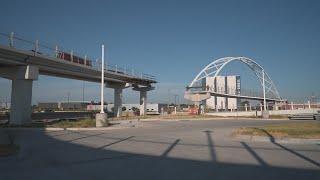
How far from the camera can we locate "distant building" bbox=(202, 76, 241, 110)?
8819 centimetres

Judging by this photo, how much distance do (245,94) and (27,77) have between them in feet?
264

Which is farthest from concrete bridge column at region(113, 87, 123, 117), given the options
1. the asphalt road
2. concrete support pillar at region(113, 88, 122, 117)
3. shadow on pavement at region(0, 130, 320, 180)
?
shadow on pavement at region(0, 130, 320, 180)

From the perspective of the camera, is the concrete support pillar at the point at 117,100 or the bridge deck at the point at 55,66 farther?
the concrete support pillar at the point at 117,100

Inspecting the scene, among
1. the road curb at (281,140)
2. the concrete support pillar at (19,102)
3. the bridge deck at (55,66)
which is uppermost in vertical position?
the bridge deck at (55,66)

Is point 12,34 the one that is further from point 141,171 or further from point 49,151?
point 141,171

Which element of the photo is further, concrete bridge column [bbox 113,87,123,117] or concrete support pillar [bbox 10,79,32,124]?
concrete bridge column [bbox 113,87,123,117]

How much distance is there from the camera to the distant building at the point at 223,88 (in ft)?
289

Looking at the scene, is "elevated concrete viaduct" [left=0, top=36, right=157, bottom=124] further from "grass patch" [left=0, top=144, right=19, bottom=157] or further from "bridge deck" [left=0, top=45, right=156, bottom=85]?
"grass patch" [left=0, top=144, right=19, bottom=157]

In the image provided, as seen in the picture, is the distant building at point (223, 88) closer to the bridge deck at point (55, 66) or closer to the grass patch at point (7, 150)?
the bridge deck at point (55, 66)

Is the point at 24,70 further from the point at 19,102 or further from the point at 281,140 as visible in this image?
the point at 281,140

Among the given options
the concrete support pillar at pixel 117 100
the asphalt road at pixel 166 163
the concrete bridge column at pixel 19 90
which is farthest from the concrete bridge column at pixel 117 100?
the asphalt road at pixel 166 163

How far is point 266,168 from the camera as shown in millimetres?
10281

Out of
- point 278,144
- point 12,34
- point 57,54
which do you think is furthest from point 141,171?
point 57,54

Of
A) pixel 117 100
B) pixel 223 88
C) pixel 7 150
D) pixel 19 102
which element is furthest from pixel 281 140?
pixel 223 88
